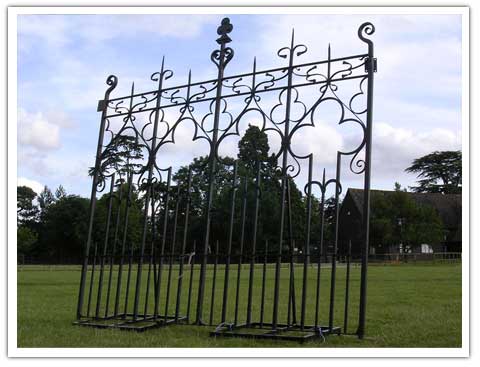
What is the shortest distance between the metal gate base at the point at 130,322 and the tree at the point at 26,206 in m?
50.1

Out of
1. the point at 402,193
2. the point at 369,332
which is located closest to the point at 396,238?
the point at 402,193

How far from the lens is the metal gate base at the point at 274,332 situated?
5660 mm

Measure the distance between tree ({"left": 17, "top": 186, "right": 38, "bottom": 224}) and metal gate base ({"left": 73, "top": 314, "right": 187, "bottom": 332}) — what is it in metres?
50.1

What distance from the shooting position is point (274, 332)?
5.86 m

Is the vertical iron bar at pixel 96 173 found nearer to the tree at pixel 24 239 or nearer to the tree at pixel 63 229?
the tree at pixel 24 239

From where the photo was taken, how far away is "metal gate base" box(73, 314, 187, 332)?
663 cm

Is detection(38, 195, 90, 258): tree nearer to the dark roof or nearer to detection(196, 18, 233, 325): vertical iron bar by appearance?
the dark roof

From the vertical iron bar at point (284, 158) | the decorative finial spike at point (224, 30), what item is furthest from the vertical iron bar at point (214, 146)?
the vertical iron bar at point (284, 158)

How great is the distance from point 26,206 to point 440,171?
4437cm

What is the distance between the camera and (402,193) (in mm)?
41094

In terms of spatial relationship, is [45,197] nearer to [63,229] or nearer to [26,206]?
[26,206]

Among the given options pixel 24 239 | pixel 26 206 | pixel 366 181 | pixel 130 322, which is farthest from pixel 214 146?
pixel 26 206

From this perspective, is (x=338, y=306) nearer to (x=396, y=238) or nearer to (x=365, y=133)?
(x=365, y=133)
